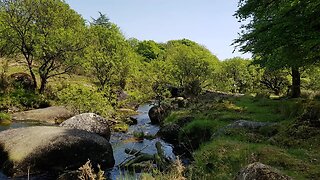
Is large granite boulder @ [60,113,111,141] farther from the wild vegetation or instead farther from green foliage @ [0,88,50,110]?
green foliage @ [0,88,50,110]

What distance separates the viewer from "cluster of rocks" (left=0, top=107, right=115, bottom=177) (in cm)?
1378

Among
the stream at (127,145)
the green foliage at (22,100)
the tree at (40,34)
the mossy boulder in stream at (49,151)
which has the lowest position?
the stream at (127,145)

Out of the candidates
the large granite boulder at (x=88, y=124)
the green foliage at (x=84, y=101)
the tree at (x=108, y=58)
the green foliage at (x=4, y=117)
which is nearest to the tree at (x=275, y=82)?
the tree at (x=108, y=58)

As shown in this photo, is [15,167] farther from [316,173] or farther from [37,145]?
[316,173]

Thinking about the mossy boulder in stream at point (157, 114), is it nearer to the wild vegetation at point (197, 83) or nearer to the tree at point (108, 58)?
the wild vegetation at point (197, 83)

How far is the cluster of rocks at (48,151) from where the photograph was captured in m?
13.8

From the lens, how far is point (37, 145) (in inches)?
560

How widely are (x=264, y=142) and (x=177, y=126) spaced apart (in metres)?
8.41

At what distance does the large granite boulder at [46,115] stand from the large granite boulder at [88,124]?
24.7 feet

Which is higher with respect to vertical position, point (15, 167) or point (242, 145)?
point (242, 145)

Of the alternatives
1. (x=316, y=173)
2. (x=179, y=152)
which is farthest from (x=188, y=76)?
(x=316, y=173)

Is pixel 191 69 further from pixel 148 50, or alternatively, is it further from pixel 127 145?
pixel 148 50

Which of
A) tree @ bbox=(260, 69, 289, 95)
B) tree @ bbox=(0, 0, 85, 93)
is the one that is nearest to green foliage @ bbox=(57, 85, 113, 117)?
tree @ bbox=(0, 0, 85, 93)

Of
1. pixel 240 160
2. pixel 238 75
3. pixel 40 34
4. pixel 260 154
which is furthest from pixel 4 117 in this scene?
pixel 238 75
